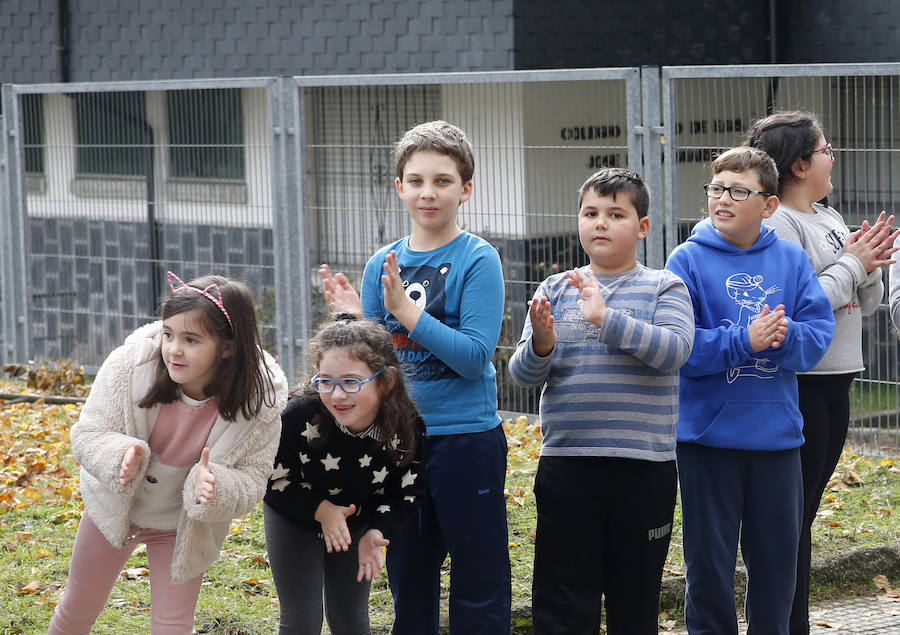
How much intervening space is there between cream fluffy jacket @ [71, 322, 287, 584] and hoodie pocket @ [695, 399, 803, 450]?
1.39 metres

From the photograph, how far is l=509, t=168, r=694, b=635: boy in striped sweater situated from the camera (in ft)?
12.6

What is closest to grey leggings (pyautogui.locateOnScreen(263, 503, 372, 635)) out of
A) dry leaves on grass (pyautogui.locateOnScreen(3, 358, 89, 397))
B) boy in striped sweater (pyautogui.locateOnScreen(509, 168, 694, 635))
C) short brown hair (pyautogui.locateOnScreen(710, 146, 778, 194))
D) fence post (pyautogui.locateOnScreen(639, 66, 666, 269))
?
boy in striped sweater (pyautogui.locateOnScreen(509, 168, 694, 635))

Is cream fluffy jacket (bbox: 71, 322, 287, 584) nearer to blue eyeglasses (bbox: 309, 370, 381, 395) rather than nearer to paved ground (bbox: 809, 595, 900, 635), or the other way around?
blue eyeglasses (bbox: 309, 370, 381, 395)

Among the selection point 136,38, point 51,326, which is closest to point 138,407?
point 51,326

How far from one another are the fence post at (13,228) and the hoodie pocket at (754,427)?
845 cm

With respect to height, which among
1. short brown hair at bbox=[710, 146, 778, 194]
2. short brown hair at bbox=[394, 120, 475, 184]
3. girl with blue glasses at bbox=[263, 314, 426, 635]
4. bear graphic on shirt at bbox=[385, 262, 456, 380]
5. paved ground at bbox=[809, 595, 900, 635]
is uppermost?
short brown hair at bbox=[394, 120, 475, 184]

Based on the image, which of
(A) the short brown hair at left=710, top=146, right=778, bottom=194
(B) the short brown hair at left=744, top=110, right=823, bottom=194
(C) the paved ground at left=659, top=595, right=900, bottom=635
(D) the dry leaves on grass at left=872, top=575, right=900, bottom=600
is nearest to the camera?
(A) the short brown hair at left=710, top=146, right=778, bottom=194

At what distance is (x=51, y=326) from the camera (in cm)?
1127

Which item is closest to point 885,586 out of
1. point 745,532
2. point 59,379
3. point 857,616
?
point 857,616

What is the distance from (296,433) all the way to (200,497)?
1.35 feet

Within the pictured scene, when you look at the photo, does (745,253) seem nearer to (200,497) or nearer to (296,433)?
(296,433)

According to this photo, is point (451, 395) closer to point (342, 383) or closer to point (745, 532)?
point (342, 383)

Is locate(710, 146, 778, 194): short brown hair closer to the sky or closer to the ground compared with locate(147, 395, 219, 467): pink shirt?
closer to the sky

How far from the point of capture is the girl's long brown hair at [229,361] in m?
3.73
